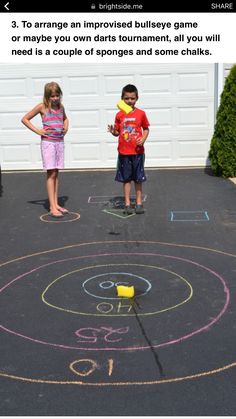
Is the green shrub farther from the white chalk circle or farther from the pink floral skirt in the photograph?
the white chalk circle

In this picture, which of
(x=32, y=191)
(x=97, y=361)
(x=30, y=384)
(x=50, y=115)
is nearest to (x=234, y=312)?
(x=97, y=361)

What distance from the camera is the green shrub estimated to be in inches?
381

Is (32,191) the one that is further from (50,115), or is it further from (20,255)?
(20,255)

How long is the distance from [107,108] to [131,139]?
372 centimetres

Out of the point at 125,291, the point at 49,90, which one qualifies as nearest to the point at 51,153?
the point at 49,90

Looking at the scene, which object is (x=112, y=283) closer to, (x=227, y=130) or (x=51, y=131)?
(x=51, y=131)

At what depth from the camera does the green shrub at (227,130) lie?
381 inches

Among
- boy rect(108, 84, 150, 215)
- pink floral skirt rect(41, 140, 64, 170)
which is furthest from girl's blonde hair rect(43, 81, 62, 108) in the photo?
boy rect(108, 84, 150, 215)

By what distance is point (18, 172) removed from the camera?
11.1 m

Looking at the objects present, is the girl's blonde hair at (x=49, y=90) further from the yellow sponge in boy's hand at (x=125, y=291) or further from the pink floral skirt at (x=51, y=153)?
the yellow sponge in boy's hand at (x=125, y=291)

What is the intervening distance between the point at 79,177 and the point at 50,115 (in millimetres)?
3101

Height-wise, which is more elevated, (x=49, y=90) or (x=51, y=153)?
(x=49, y=90)

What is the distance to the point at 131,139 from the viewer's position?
7305 millimetres

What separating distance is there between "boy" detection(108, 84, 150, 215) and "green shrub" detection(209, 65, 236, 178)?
280 cm
